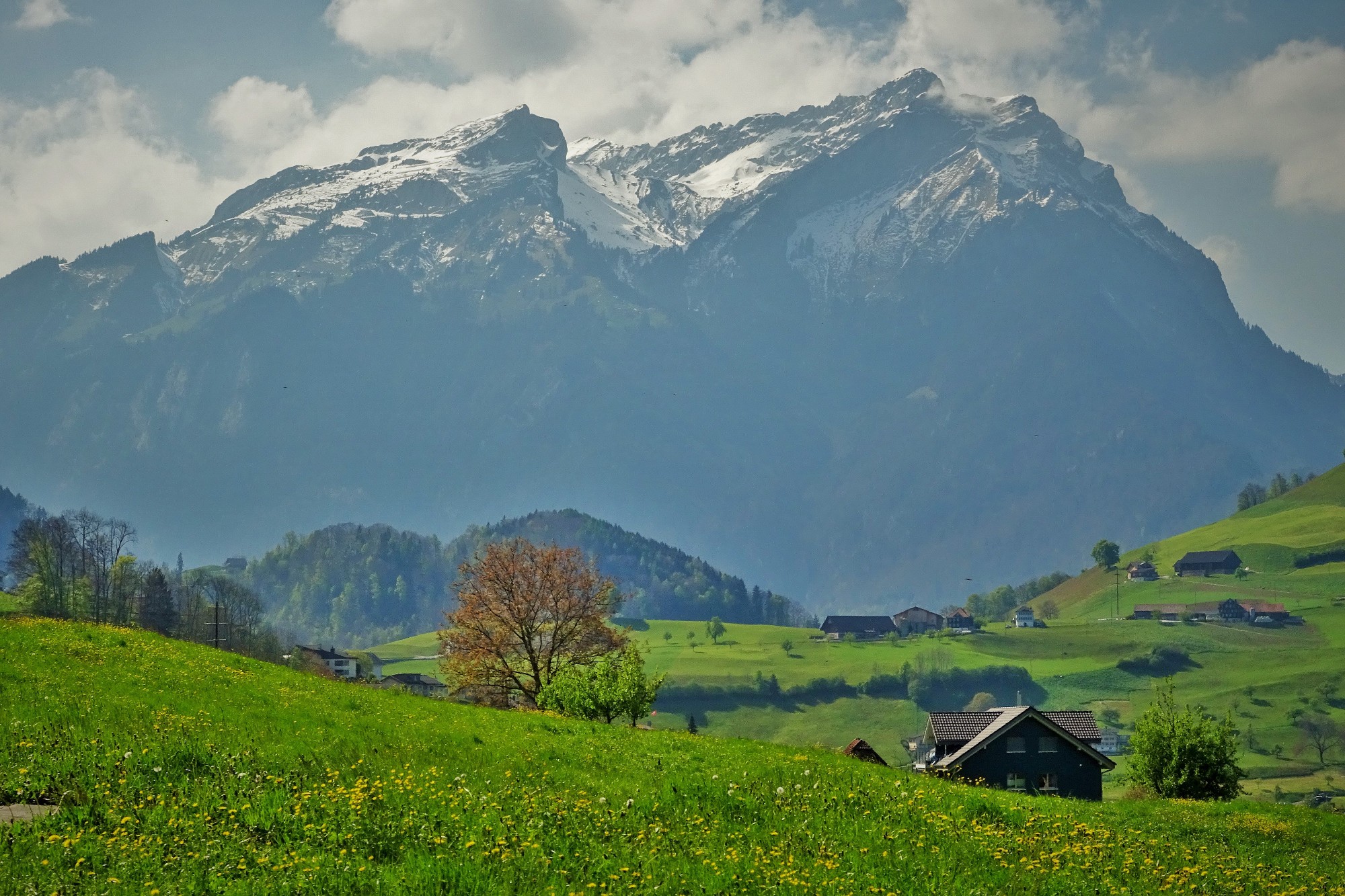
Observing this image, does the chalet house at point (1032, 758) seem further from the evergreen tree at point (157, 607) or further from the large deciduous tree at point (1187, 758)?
the evergreen tree at point (157, 607)

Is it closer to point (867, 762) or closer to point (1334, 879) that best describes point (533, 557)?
point (867, 762)

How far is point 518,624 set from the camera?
83500 millimetres

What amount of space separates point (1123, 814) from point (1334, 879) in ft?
26.0

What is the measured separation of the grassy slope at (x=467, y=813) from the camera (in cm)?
1891

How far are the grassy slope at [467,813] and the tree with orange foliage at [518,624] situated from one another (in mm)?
46267

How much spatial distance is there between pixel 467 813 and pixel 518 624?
203ft

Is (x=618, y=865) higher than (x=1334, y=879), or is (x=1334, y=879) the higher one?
(x=618, y=865)

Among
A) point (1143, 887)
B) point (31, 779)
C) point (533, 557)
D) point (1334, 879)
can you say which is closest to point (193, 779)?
point (31, 779)

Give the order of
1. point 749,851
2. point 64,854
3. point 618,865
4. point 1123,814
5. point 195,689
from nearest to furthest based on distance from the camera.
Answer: point 64,854
point 618,865
point 749,851
point 195,689
point 1123,814

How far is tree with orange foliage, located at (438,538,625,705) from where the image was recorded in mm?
83312

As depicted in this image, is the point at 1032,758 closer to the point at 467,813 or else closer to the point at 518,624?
the point at 518,624

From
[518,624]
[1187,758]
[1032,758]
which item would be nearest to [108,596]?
[518,624]

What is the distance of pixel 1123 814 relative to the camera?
36.8 metres

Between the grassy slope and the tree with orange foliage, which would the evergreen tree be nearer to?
the tree with orange foliage
